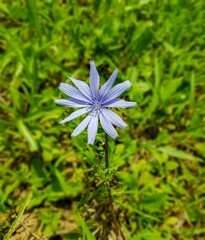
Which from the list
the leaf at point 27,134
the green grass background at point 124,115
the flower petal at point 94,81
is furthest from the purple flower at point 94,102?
the leaf at point 27,134

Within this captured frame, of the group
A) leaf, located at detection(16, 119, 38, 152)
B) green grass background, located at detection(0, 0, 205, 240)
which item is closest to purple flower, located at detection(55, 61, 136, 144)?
green grass background, located at detection(0, 0, 205, 240)

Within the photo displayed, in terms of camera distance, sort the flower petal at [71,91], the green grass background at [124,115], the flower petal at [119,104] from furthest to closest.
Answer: the green grass background at [124,115], the flower petal at [71,91], the flower petal at [119,104]

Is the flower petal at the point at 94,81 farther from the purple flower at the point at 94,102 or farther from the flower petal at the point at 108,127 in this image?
the flower petal at the point at 108,127

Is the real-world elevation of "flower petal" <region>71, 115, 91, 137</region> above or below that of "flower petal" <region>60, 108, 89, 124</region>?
below

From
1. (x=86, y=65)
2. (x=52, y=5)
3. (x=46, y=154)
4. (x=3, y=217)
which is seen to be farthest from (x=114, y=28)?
(x=3, y=217)

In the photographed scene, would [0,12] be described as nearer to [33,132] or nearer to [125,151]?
[33,132]

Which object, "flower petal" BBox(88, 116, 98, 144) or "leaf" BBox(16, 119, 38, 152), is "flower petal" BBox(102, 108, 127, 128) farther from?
"leaf" BBox(16, 119, 38, 152)

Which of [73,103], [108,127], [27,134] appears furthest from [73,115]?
[27,134]

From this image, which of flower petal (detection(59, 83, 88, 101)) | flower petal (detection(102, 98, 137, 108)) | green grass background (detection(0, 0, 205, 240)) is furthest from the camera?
green grass background (detection(0, 0, 205, 240))
